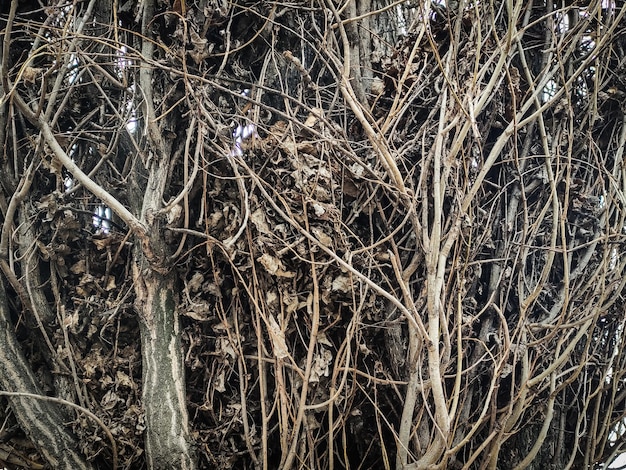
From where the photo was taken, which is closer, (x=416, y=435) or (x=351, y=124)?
(x=416, y=435)

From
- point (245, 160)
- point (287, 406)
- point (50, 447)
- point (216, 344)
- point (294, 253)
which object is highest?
point (245, 160)

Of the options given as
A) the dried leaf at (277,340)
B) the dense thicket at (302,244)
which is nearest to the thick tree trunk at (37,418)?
the dense thicket at (302,244)

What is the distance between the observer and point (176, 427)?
196 centimetres

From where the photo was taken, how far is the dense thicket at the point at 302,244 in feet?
6.44

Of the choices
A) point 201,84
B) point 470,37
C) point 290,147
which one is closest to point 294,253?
point 290,147

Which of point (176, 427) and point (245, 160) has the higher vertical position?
point (245, 160)

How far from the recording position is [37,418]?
2016 mm

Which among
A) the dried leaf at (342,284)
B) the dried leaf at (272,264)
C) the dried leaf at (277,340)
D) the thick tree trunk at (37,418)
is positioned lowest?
the thick tree trunk at (37,418)

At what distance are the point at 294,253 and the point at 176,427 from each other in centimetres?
74

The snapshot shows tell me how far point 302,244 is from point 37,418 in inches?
45.3

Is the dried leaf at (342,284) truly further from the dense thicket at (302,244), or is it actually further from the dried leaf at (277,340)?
the dried leaf at (277,340)

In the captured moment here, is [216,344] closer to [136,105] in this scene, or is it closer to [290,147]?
[290,147]

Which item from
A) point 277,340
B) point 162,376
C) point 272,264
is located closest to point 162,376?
point 162,376

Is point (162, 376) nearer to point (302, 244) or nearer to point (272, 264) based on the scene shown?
point (272, 264)
